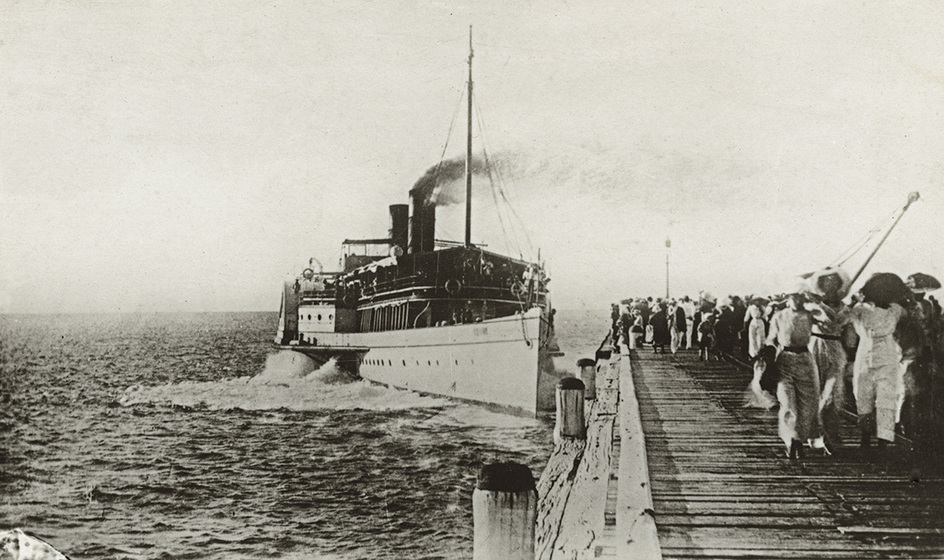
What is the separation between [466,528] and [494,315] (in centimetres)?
526

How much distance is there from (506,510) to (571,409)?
2.61 m

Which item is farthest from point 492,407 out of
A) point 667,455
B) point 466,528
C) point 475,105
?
point 475,105

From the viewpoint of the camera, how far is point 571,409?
5102mm

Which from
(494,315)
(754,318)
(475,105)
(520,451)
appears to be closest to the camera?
(475,105)

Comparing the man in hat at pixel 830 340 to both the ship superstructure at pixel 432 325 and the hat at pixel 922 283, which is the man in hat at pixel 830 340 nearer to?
the hat at pixel 922 283

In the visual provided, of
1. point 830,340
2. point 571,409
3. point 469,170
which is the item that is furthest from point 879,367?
point 469,170

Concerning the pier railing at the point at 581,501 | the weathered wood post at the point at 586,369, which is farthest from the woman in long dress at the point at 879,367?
the weathered wood post at the point at 586,369

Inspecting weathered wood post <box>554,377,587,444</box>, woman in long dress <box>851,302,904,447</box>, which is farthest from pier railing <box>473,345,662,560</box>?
woman in long dress <box>851,302,904,447</box>

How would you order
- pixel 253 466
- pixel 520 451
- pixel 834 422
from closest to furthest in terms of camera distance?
pixel 834 422 → pixel 253 466 → pixel 520 451

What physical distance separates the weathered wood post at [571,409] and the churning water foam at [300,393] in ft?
17.2

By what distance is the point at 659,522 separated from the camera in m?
3.10

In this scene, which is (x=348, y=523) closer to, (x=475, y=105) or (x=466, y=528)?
(x=466, y=528)

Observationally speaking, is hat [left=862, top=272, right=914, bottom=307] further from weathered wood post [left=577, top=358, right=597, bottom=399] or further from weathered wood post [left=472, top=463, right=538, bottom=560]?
weathered wood post [left=577, top=358, right=597, bottom=399]

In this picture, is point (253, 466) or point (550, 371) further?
point (550, 371)
